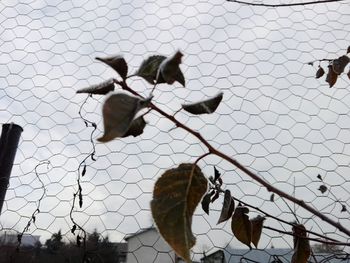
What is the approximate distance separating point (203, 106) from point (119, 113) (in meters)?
0.09

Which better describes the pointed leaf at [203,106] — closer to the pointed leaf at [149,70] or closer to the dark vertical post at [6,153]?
the pointed leaf at [149,70]

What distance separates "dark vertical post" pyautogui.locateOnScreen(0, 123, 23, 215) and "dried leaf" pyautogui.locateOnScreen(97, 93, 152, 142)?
714 millimetres

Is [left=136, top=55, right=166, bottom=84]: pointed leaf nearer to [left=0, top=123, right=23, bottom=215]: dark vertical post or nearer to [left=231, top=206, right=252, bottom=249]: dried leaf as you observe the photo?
[left=231, top=206, right=252, bottom=249]: dried leaf

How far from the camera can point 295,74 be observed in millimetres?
1236

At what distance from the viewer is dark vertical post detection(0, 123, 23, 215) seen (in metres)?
0.83

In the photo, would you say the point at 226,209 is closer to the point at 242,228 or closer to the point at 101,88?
the point at 242,228

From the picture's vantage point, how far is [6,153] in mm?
833

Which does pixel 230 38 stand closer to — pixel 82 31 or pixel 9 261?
pixel 82 31

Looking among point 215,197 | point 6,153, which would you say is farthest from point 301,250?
point 6,153

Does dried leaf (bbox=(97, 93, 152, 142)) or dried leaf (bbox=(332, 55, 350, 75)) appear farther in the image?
dried leaf (bbox=(332, 55, 350, 75))

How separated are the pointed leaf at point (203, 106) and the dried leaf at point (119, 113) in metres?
0.07

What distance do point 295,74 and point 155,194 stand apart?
3.53ft

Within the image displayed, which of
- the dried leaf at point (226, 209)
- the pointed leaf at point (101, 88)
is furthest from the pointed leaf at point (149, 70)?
the dried leaf at point (226, 209)

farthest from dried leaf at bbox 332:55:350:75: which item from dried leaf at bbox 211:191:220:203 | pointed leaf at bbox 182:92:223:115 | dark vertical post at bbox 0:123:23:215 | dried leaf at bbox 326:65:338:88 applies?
dark vertical post at bbox 0:123:23:215
